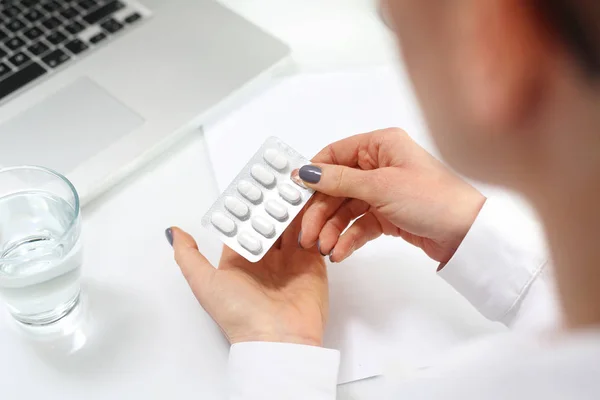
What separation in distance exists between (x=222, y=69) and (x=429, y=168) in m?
0.25

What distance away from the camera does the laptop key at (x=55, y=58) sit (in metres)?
0.61

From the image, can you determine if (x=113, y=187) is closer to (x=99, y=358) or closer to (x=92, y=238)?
(x=92, y=238)

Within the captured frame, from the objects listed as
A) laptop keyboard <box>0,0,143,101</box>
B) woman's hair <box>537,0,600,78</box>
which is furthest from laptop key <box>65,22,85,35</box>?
woman's hair <box>537,0,600,78</box>

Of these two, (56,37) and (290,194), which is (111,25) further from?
(290,194)

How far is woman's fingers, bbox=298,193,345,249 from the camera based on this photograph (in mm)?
498

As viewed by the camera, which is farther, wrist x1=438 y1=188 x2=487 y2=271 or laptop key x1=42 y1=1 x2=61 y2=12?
laptop key x1=42 y1=1 x2=61 y2=12

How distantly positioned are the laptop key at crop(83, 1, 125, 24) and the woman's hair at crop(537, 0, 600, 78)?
0.54 metres

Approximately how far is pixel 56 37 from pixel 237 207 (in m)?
0.29

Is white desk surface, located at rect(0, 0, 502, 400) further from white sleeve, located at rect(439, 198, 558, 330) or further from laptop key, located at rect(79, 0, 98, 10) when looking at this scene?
laptop key, located at rect(79, 0, 98, 10)

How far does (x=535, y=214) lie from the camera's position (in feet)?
0.83

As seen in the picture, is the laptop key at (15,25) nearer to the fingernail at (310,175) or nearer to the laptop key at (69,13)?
the laptop key at (69,13)

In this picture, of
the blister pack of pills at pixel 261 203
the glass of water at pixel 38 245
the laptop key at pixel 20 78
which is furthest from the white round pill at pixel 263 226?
the laptop key at pixel 20 78

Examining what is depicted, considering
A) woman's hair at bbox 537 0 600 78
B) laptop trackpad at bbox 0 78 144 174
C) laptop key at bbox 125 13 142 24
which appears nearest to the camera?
woman's hair at bbox 537 0 600 78

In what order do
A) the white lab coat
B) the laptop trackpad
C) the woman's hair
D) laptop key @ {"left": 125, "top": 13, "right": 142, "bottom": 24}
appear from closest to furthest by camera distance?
the woman's hair, the white lab coat, the laptop trackpad, laptop key @ {"left": 125, "top": 13, "right": 142, "bottom": 24}
